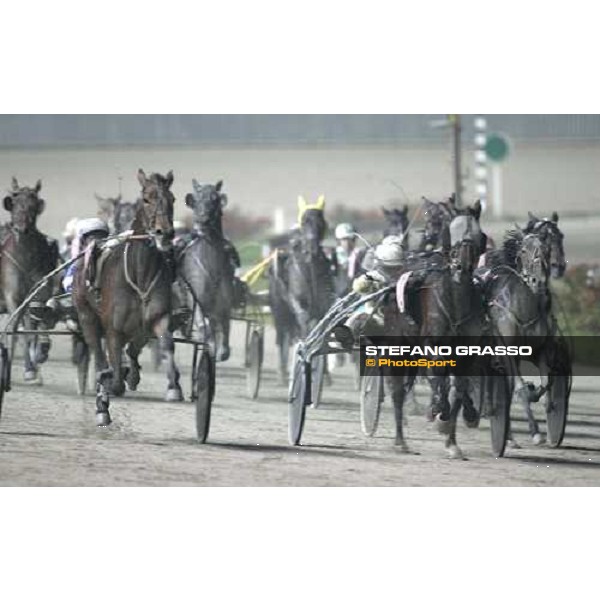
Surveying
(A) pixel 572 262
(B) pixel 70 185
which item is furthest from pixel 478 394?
(B) pixel 70 185

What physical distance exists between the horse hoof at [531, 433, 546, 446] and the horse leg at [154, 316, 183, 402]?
2216 millimetres

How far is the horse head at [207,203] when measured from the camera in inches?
1122

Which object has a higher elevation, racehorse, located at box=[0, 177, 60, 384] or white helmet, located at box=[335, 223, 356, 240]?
white helmet, located at box=[335, 223, 356, 240]

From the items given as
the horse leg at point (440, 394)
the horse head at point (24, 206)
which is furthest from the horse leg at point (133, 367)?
the horse leg at point (440, 394)

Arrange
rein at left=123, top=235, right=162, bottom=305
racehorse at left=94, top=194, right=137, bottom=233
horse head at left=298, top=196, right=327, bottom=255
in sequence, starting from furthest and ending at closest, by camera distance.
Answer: horse head at left=298, top=196, right=327, bottom=255 < racehorse at left=94, top=194, right=137, bottom=233 < rein at left=123, top=235, right=162, bottom=305

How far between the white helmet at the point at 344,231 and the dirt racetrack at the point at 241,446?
2.73ft

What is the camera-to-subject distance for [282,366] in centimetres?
2903

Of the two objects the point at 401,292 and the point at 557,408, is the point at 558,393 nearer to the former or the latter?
the point at 557,408

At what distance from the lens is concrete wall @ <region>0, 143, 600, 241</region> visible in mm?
28359

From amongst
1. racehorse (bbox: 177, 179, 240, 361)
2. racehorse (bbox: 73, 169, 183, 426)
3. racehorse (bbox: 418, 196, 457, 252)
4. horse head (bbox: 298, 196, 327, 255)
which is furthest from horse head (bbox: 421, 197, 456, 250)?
racehorse (bbox: 73, 169, 183, 426)

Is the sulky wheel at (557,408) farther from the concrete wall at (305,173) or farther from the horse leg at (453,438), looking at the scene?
the concrete wall at (305,173)

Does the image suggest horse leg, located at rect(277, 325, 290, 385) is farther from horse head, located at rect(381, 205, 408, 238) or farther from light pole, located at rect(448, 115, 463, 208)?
light pole, located at rect(448, 115, 463, 208)

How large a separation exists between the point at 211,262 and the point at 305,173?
2.94ft

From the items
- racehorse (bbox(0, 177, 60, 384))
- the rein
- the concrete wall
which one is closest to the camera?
the rein
